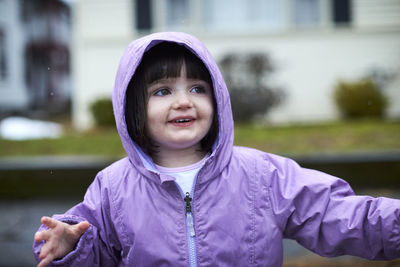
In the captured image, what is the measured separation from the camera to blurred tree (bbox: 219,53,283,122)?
993 centimetres

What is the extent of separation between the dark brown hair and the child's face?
2 centimetres

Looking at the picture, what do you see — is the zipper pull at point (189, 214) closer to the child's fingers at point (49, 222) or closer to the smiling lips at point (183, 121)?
the smiling lips at point (183, 121)

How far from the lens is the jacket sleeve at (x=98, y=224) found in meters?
1.76

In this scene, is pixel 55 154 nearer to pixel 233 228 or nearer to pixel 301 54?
pixel 233 228

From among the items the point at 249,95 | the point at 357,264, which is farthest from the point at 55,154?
the point at 357,264

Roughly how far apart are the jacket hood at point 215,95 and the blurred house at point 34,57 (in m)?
13.6

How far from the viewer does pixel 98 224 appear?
186 cm

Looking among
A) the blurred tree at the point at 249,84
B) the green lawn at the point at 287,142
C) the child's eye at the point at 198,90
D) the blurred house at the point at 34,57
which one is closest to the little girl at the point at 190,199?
the child's eye at the point at 198,90

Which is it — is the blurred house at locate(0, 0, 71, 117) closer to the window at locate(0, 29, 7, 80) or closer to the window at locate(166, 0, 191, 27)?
the window at locate(0, 29, 7, 80)

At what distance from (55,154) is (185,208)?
228 inches

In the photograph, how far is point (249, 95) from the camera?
9953 millimetres

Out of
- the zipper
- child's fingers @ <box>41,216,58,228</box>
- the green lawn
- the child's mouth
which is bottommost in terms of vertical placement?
the green lawn

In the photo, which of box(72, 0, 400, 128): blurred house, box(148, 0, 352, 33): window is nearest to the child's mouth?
box(72, 0, 400, 128): blurred house

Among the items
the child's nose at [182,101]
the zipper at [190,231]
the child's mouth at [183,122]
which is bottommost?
the zipper at [190,231]
